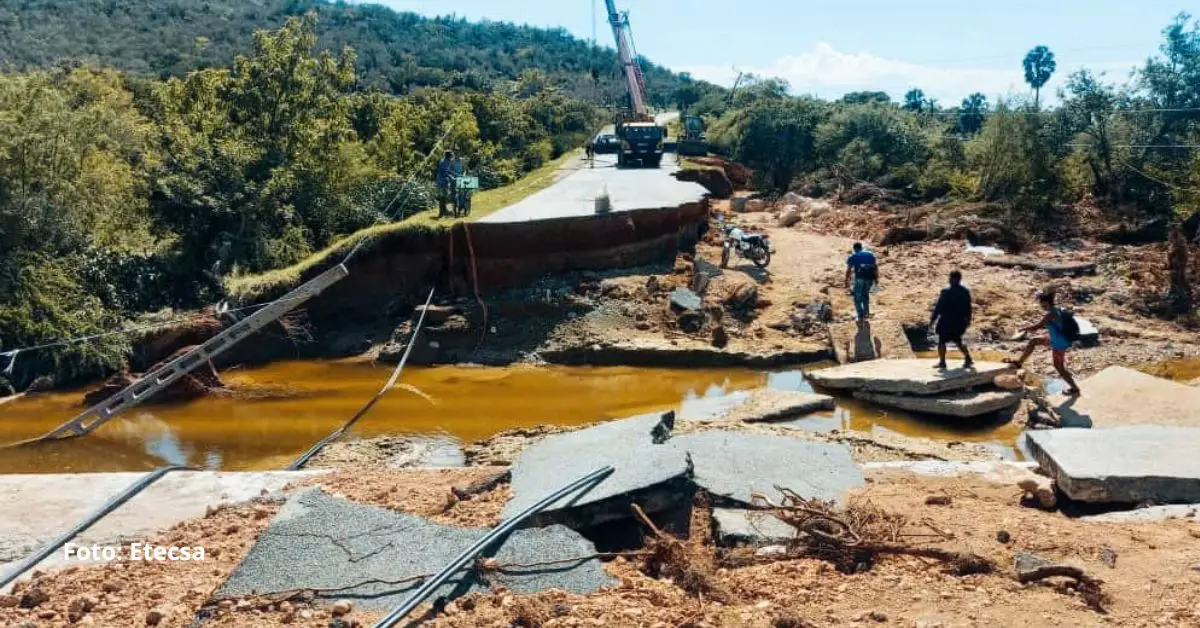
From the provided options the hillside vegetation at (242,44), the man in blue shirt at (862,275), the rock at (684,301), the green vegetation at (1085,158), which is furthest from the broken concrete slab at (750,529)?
the hillside vegetation at (242,44)

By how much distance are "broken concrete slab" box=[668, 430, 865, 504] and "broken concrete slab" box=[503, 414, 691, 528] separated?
10.9 inches

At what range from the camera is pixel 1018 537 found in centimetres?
569

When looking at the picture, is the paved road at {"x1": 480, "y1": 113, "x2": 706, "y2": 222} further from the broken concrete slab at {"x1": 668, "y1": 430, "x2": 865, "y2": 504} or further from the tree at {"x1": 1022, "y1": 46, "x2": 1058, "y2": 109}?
the tree at {"x1": 1022, "y1": 46, "x2": 1058, "y2": 109}

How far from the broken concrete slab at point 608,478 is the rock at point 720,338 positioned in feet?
20.5

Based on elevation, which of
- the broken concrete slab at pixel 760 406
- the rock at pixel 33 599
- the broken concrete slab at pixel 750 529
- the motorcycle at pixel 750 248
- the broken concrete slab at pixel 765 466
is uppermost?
the motorcycle at pixel 750 248

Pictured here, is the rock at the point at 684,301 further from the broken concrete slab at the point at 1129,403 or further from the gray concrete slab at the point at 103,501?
the gray concrete slab at the point at 103,501

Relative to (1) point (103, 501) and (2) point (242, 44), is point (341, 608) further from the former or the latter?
(2) point (242, 44)

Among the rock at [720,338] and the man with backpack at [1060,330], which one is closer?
the man with backpack at [1060,330]

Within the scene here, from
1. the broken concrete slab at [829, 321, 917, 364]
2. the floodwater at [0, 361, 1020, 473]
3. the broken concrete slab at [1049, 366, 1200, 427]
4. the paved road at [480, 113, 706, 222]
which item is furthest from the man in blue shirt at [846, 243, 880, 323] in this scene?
the paved road at [480, 113, 706, 222]

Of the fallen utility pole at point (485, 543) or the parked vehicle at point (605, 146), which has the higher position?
the parked vehicle at point (605, 146)

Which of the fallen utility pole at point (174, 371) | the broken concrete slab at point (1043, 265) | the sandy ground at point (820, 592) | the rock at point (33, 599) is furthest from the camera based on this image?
the broken concrete slab at point (1043, 265)

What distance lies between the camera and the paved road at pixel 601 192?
17.0 m

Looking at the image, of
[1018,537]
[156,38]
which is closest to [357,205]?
[1018,537]

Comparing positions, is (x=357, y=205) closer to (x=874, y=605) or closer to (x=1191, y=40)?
(x=874, y=605)
